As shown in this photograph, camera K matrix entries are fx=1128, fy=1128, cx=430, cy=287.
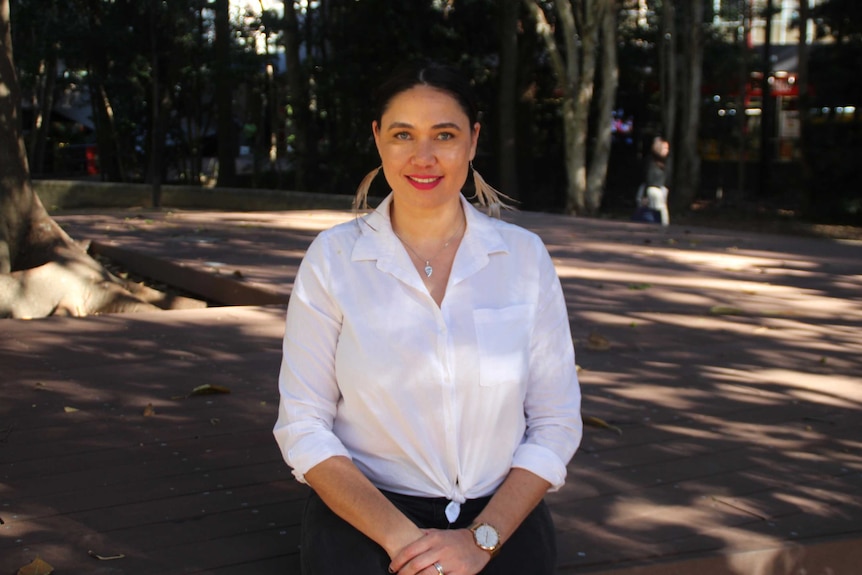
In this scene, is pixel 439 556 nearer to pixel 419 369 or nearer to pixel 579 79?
pixel 419 369

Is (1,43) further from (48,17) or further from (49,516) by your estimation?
(48,17)

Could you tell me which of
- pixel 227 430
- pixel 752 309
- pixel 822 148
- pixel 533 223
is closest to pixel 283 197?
pixel 533 223

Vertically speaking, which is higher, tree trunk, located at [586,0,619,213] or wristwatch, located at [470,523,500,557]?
tree trunk, located at [586,0,619,213]

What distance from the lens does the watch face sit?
2.74 meters

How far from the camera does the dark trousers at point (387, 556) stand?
9.07 feet

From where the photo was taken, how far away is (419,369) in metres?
2.89

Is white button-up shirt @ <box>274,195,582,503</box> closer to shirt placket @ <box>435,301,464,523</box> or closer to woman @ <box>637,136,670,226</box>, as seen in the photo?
shirt placket @ <box>435,301,464,523</box>

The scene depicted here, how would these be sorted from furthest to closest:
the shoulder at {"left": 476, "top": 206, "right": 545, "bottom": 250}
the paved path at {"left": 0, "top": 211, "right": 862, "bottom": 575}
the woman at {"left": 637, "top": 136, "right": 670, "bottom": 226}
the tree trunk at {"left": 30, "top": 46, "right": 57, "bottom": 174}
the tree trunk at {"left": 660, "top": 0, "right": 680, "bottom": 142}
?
the tree trunk at {"left": 30, "top": 46, "right": 57, "bottom": 174}, the tree trunk at {"left": 660, "top": 0, "right": 680, "bottom": 142}, the woman at {"left": 637, "top": 136, "right": 670, "bottom": 226}, the paved path at {"left": 0, "top": 211, "right": 862, "bottom": 575}, the shoulder at {"left": 476, "top": 206, "right": 545, "bottom": 250}

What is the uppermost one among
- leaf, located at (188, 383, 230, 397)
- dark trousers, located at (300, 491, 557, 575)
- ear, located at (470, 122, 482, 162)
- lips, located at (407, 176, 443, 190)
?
ear, located at (470, 122, 482, 162)

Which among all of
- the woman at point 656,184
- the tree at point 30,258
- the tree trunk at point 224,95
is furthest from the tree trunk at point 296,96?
the tree at point 30,258

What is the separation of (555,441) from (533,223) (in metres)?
10.8

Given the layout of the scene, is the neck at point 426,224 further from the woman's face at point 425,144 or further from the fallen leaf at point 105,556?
the fallen leaf at point 105,556

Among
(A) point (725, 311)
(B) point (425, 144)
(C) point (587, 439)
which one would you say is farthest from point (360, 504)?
(A) point (725, 311)

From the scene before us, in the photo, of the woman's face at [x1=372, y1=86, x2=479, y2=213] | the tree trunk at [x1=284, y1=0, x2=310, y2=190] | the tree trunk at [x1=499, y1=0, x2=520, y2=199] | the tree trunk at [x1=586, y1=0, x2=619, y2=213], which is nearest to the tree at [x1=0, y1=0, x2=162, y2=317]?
the woman's face at [x1=372, y1=86, x2=479, y2=213]
